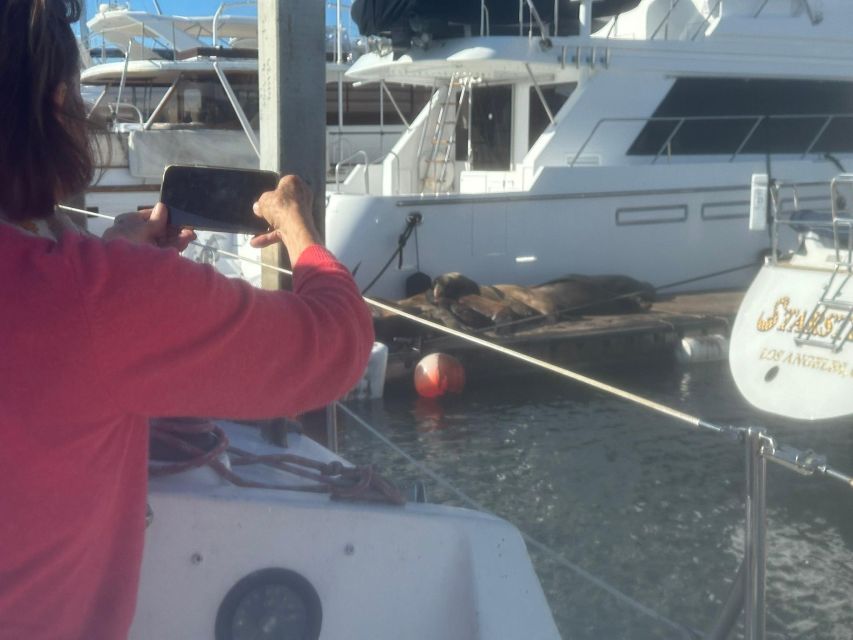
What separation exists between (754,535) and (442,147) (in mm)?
10354

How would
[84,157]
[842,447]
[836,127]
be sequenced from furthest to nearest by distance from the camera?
[836,127], [842,447], [84,157]

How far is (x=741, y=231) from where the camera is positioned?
11.3m

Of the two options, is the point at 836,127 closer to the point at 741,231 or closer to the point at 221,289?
the point at 741,231

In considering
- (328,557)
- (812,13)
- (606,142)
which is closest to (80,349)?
(328,557)

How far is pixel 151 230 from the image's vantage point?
1.79m

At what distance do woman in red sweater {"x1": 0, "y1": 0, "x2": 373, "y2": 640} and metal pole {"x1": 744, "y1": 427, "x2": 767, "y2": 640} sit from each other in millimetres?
1067

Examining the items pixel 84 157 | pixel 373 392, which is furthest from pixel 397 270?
pixel 84 157

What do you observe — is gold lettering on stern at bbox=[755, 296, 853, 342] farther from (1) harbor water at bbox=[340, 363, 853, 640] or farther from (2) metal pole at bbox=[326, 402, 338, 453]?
(2) metal pole at bbox=[326, 402, 338, 453]

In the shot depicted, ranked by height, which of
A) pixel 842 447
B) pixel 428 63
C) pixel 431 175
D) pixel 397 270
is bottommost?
pixel 842 447

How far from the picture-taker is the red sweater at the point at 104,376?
1185 mm

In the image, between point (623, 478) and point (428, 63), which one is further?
point (428, 63)

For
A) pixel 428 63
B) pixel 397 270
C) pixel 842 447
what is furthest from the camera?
pixel 428 63

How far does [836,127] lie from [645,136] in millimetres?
2605

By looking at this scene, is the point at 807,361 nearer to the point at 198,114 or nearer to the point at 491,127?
the point at 491,127
